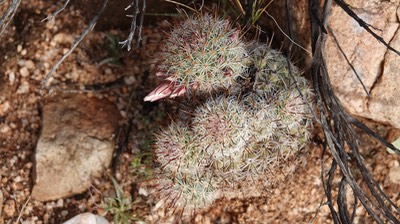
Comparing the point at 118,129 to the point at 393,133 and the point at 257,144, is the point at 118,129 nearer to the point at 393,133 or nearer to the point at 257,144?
the point at 257,144

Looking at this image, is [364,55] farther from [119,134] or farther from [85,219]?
[85,219]

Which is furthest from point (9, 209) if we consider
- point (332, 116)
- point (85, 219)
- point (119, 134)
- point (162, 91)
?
point (332, 116)

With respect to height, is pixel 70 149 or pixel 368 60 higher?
pixel 368 60

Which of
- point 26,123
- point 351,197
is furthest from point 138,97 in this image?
point 351,197

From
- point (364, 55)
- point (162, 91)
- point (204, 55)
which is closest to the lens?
point (204, 55)

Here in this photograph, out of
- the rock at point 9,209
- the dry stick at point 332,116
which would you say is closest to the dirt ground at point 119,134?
the rock at point 9,209

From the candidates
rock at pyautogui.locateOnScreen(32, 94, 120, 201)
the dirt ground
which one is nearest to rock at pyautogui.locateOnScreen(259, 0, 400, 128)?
the dirt ground

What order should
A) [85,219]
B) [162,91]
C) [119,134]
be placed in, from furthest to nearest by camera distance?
[119,134], [85,219], [162,91]
